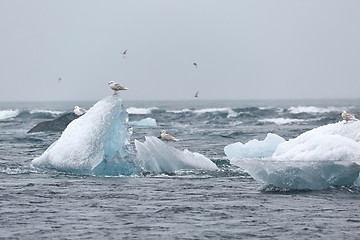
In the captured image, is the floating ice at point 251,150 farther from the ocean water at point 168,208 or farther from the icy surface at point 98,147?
the icy surface at point 98,147

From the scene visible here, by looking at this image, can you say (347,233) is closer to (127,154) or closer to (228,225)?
(228,225)

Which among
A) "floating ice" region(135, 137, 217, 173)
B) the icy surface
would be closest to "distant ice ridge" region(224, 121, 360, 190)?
the icy surface

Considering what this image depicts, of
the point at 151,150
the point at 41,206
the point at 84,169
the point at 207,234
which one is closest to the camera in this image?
the point at 207,234

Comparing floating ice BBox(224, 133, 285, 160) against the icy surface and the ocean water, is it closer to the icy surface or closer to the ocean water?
the ocean water

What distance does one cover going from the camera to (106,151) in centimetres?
1734

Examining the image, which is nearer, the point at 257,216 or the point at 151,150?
the point at 257,216

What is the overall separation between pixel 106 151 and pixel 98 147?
204mm

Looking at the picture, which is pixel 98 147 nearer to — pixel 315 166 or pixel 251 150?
pixel 315 166

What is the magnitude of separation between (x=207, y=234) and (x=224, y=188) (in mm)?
4917

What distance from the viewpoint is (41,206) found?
13461 millimetres

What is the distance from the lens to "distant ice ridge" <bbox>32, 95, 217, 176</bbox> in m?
17.4

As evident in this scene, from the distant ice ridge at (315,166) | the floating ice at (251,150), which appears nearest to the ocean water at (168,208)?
the distant ice ridge at (315,166)

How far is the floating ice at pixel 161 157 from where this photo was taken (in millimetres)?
18562

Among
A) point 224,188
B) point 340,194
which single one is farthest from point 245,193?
point 340,194
